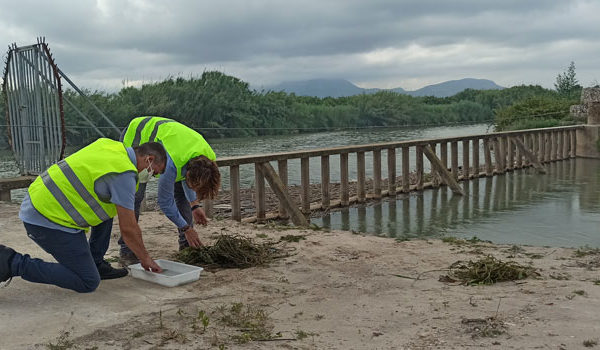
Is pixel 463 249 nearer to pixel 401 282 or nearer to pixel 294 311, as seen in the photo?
pixel 401 282

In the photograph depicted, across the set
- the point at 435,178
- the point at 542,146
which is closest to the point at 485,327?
the point at 435,178

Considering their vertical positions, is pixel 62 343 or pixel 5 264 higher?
pixel 5 264

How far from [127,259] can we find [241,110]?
2006cm

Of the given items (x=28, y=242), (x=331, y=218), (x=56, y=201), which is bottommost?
(x=331, y=218)

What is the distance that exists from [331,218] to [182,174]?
608cm

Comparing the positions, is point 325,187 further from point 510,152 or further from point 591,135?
point 591,135

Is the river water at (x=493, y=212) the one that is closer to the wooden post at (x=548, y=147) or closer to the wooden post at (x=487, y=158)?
the wooden post at (x=487, y=158)

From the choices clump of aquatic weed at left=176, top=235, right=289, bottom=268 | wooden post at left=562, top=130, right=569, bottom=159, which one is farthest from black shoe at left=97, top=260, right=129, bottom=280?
wooden post at left=562, top=130, right=569, bottom=159

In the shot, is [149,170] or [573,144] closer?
[149,170]

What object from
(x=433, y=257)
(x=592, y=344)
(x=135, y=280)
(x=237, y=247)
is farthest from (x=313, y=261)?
(x=592, y=344)

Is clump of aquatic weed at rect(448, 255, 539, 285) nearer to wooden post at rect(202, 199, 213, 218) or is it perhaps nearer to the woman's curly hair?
the woman's curly hair

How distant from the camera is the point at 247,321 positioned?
361 cm

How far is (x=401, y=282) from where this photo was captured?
463 cm

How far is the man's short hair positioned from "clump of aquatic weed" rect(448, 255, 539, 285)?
2474 millimetres
